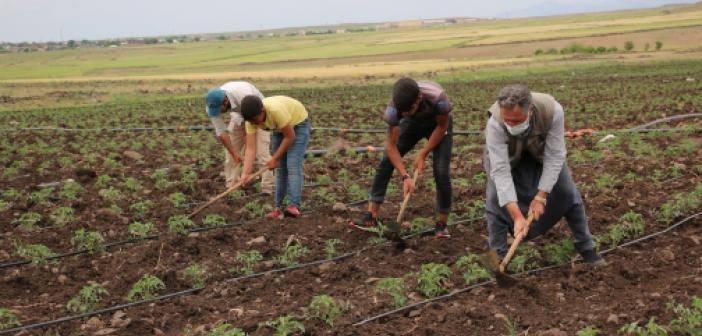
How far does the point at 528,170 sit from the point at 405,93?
1103 millimetres

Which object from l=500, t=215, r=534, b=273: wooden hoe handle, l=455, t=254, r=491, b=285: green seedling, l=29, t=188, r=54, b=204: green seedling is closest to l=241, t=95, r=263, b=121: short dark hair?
l=455, t=254, r=491, b=285: green seedling

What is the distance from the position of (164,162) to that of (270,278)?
633cm

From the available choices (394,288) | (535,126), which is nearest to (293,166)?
(394,288)

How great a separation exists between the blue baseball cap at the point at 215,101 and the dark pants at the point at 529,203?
337 cm

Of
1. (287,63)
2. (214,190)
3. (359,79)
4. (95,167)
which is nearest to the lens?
(214,190)

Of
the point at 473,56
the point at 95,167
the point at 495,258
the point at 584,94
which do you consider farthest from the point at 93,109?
the point at 473,56

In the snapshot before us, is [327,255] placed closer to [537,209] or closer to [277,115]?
[277,115]

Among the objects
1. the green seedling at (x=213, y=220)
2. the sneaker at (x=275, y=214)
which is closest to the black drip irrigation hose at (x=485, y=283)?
the sneaker at (x=275, y=214)

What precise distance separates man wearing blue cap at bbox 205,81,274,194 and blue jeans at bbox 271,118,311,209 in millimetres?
547

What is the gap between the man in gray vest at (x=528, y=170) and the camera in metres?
4.93

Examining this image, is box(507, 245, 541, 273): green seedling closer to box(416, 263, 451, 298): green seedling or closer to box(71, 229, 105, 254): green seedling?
box(416, 263, 451, 298): green seedling

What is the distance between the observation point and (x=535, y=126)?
5.04m

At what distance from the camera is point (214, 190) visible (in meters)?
9.57

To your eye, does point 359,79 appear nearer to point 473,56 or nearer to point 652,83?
point 652,83
